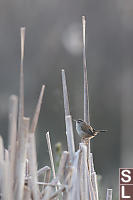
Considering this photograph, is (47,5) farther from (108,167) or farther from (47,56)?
(108,167)

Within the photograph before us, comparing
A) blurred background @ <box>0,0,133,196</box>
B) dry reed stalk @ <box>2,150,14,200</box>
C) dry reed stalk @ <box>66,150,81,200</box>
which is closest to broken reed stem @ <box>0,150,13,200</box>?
dry reed stalk @ <box>2,150,14,200</box>

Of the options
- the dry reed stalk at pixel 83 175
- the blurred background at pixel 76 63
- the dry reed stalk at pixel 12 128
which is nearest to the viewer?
the dry reed stalk at pixel 12 128

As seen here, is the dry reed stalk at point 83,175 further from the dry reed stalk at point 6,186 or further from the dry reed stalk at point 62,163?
the dry reed stalk at point 6,186

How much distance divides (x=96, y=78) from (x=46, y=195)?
2.07m

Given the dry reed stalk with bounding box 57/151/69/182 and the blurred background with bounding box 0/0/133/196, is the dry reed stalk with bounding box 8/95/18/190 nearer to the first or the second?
the dry reed stalk with bounding box 57/151/69/182

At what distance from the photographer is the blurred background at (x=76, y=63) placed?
270 centimetres

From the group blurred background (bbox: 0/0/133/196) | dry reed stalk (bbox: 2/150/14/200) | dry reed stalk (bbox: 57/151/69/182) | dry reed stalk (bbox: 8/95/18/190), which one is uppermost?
blurred background (bbox: 0/0/133/196)

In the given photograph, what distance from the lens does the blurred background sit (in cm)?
270

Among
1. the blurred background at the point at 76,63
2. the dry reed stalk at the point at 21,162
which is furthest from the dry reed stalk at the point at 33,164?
the blurred background at the point at 76,63

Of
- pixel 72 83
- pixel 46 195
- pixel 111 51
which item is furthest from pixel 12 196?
pixel 111 51

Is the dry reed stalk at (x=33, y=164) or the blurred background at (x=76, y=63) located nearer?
the dry reed stalk at (x=33, y=164)

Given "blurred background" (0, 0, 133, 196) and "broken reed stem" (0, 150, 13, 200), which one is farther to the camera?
"blurred background" (0, 0, 133, 196)

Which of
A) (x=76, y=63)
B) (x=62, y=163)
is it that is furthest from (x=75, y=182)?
(x=76, y=63)

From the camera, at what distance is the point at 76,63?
278 centimetres
